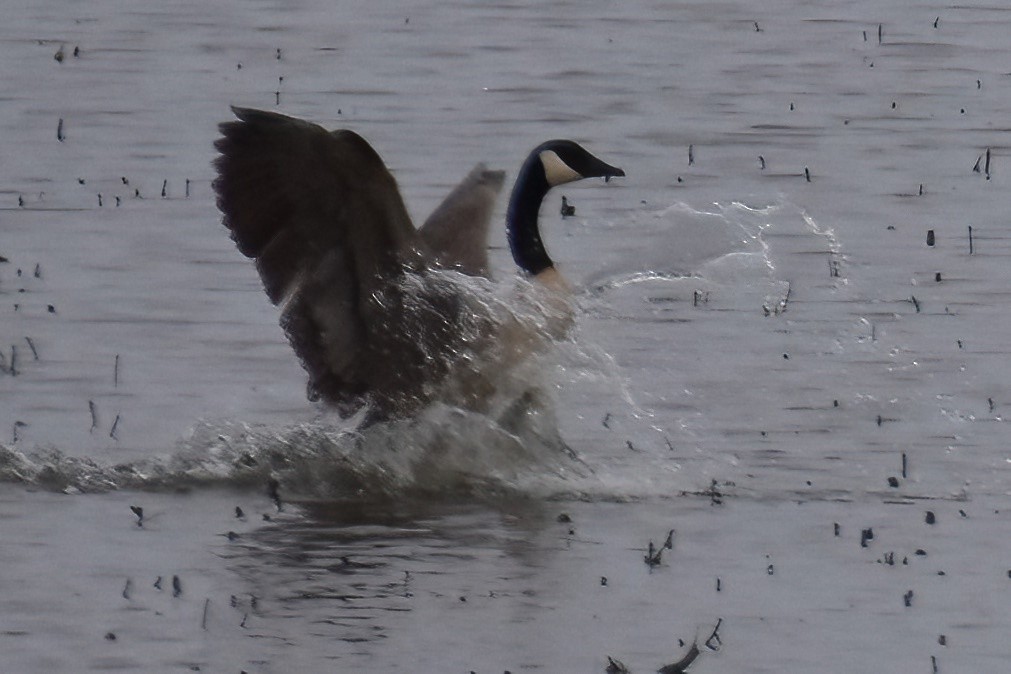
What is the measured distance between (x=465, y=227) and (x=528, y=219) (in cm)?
27

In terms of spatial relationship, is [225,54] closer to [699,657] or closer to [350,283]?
[350,283]

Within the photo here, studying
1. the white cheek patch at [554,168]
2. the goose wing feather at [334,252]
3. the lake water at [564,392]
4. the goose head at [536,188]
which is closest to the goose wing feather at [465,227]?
the goose head at [536,188]

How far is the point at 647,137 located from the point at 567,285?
4060mm

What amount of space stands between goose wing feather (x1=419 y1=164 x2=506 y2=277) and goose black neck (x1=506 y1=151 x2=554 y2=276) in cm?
14

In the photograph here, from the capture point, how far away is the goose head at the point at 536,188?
786cm

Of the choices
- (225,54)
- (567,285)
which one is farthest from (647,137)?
(567,285)

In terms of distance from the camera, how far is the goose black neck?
7.85 meters

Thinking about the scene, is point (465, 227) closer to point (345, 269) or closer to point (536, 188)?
point (536, 188)

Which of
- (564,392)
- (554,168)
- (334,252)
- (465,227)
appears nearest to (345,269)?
(334,252)

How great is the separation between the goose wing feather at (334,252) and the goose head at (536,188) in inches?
29.1

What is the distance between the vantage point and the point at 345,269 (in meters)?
6.92

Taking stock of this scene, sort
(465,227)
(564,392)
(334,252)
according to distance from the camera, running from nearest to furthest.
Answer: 1. (334,252)
2. (564,392)
3. (465,227)

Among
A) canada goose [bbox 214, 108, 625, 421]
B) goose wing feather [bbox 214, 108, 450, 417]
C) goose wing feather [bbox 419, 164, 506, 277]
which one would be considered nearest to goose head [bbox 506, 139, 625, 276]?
goose wing feather [bbox 419, 164, 506, 277]

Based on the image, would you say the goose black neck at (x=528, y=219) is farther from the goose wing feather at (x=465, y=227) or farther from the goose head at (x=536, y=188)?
the goose wing feather at (x=465, y=227)
